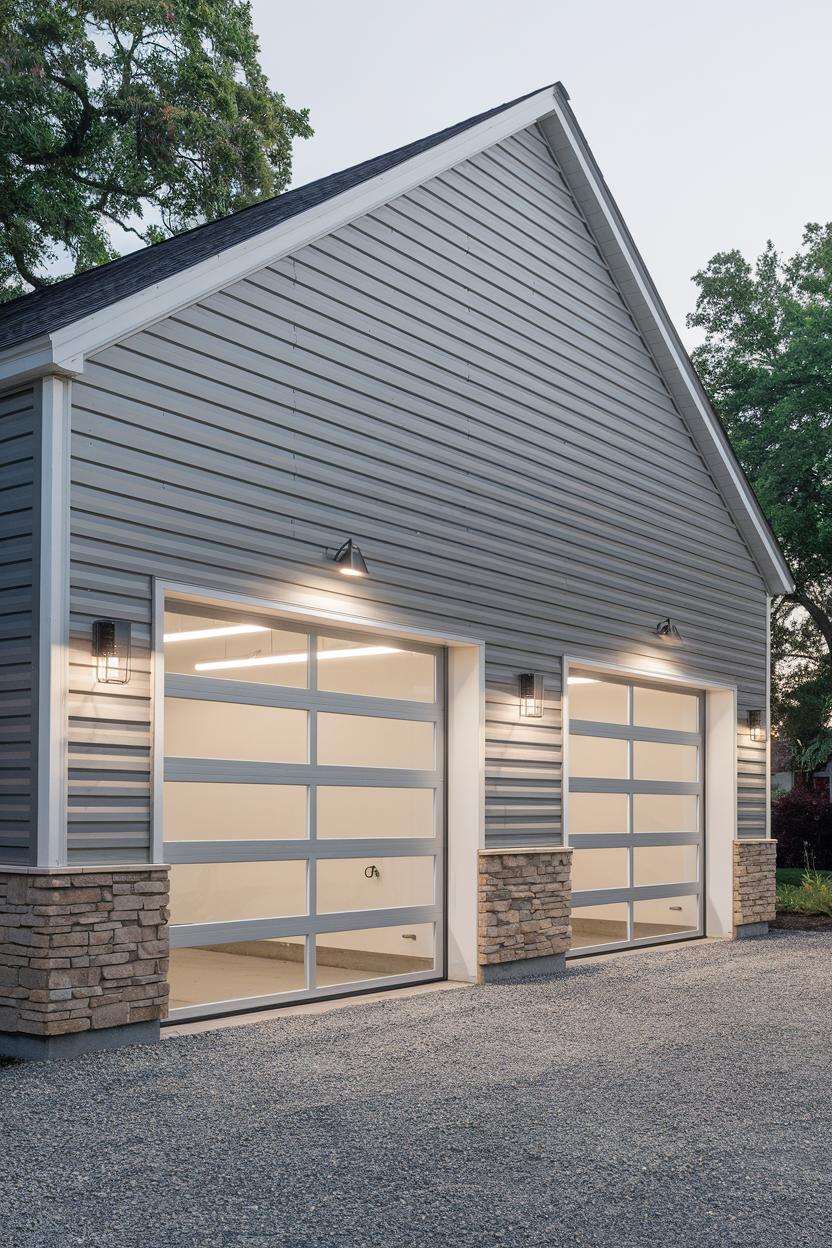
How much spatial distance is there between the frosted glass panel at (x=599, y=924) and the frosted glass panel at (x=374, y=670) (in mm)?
2932

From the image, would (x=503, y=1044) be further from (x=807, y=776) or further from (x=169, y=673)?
(x=807, y=776)

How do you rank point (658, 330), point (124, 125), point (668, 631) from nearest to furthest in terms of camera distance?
point (668, 631)
point (658, 330)
point (124, 125)

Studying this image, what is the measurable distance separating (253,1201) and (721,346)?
23.0 m

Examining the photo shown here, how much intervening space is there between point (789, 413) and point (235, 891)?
16.3m

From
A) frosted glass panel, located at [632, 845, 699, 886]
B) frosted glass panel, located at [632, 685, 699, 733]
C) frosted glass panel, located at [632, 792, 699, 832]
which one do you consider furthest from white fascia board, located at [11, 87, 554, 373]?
frosted glass panel, located at [632, 845, 699, 886]

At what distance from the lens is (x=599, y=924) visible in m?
11.3

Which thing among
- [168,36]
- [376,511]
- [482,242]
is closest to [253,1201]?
[376,511]

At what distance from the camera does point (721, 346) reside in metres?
25.0

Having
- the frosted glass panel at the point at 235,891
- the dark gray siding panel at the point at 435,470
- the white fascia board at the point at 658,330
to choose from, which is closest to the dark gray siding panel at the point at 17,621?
the dark gray siding panel at the point at 435,470

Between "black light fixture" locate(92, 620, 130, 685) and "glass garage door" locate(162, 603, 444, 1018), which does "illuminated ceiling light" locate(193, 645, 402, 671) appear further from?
"black light fixture" locate(92, 620, 130, 685)

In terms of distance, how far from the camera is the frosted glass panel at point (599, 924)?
1113cm

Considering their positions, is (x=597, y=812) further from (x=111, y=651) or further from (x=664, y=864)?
(x=111, y=651)

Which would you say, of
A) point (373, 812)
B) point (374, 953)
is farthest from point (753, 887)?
point (373, 812)

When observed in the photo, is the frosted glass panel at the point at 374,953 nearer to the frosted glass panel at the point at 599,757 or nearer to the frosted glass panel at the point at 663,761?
the frosted glass panel at the point at 599,757
